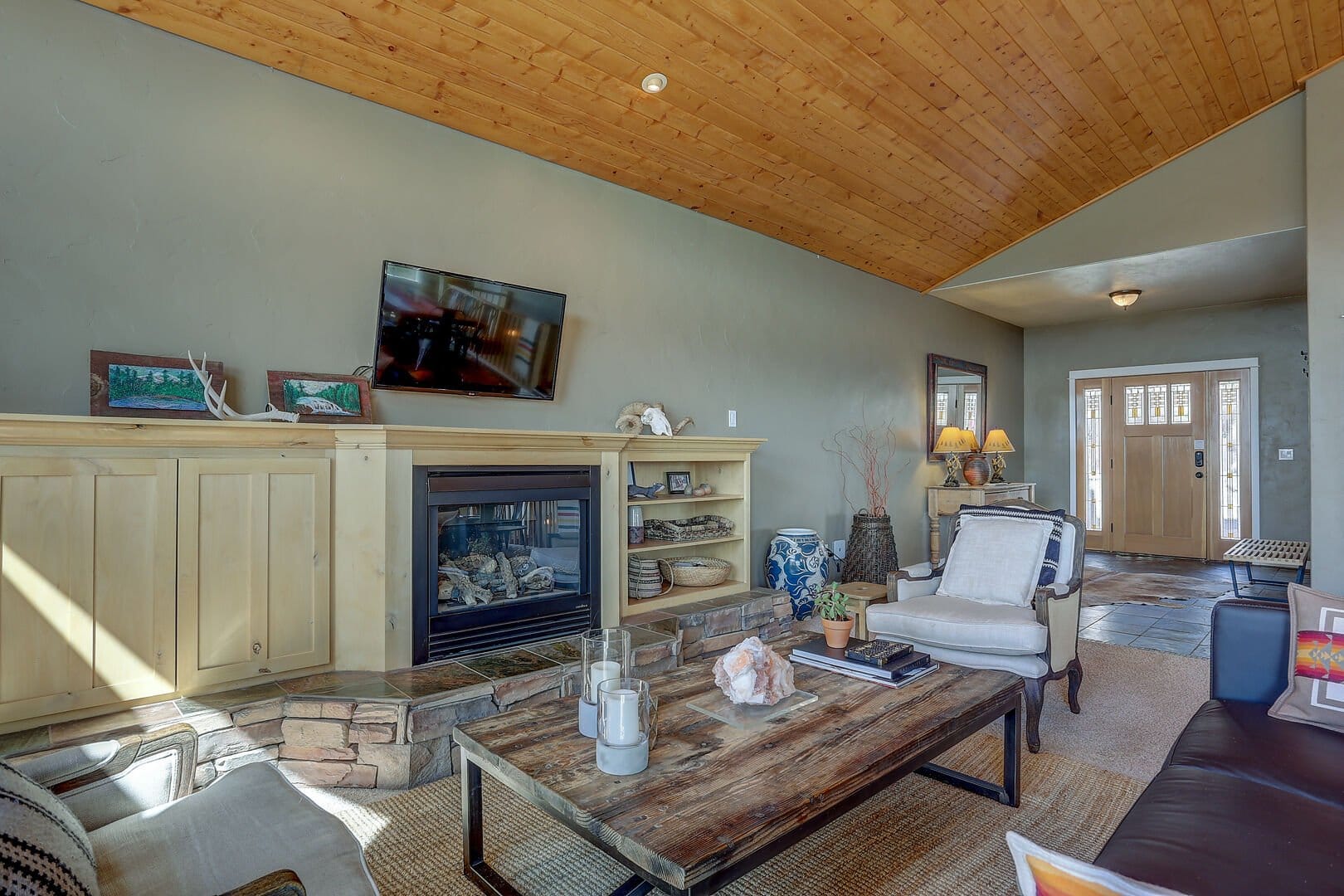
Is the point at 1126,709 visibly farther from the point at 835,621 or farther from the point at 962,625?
the point at 835,621

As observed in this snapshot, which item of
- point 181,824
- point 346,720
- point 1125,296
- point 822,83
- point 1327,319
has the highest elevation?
point 822,83

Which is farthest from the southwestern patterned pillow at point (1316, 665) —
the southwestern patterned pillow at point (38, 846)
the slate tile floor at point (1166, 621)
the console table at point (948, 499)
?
the console table at point (948, 499)

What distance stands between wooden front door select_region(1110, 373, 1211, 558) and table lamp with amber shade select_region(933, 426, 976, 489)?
225cm

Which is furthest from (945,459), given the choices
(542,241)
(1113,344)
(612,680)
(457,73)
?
(612,680)

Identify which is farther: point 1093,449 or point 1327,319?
point 1093,449

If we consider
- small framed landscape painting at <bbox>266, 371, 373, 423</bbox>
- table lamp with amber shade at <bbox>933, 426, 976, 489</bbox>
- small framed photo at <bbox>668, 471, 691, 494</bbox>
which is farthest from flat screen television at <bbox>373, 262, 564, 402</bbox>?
table lamp with amber shade at <bbox>933, 426, 976, 489</bbox>

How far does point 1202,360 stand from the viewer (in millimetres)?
6895

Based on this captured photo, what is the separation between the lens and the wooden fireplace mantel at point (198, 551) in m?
2.06

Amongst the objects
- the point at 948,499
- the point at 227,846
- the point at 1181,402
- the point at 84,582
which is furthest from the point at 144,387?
the point at 1181,402

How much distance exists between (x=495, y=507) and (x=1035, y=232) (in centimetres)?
474

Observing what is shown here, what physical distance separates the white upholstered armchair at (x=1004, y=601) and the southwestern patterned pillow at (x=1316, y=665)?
85 cm

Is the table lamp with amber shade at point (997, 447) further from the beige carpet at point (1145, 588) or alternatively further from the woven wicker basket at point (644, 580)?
the woven wicker basket at point (644, 580)

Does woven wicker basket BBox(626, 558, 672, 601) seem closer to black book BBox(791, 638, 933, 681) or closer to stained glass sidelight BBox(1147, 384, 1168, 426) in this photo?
black book BBox(791, 638, 933, 681)

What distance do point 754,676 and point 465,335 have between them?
2.05 metres
